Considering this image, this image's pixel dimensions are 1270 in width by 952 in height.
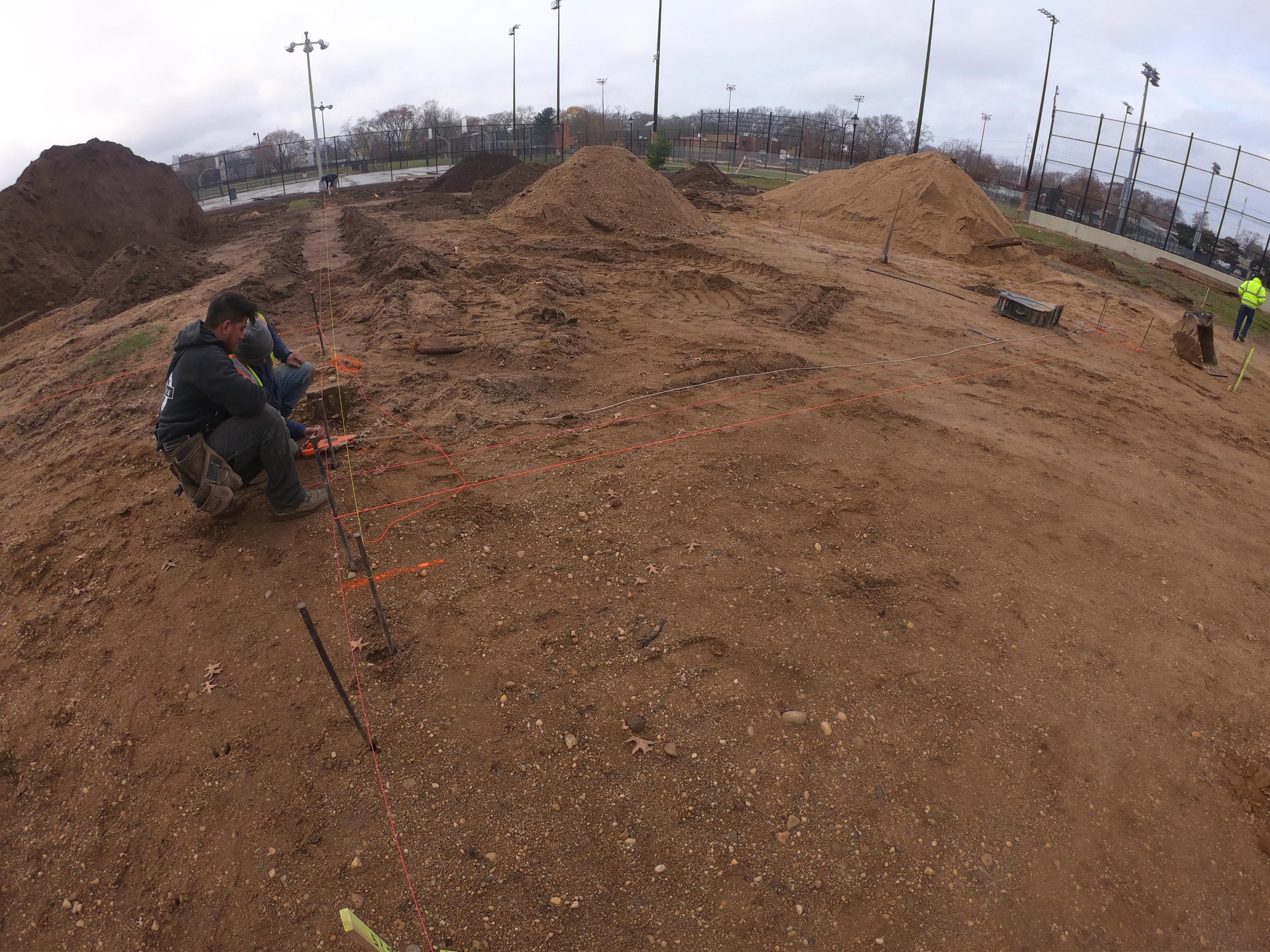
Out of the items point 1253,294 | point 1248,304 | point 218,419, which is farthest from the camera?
point 1248,304

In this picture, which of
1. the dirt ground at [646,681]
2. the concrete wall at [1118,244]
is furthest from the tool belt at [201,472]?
the concrete wall at [1118,244]

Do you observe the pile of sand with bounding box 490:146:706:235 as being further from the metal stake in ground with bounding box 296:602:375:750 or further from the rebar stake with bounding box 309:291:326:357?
the metal stake in ground with bounding box 296:602:375:750

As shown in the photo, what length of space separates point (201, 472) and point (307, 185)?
3685 cm

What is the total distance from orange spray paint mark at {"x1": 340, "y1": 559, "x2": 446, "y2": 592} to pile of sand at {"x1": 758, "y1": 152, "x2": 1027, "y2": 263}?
55.9ft

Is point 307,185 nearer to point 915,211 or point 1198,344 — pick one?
point 915,211

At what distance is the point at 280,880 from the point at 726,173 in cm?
A: 3967

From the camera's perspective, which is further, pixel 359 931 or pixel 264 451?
pixel 264 451

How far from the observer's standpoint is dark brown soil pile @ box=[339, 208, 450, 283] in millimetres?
10594

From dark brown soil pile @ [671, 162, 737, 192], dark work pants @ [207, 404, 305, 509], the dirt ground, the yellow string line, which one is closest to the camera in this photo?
the dirt ground

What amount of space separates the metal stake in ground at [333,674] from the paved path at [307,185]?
101 feet

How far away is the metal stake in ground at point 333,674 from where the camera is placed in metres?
2.50

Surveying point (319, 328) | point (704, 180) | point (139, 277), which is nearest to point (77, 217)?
point (139, 277)

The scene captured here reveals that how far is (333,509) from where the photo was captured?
13.5 ft

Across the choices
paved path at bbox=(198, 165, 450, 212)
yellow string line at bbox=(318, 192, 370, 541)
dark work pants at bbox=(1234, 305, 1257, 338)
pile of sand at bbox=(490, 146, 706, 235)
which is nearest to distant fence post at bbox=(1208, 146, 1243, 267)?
dark work pants at bbox=(1234, 305, 1257, 338)
